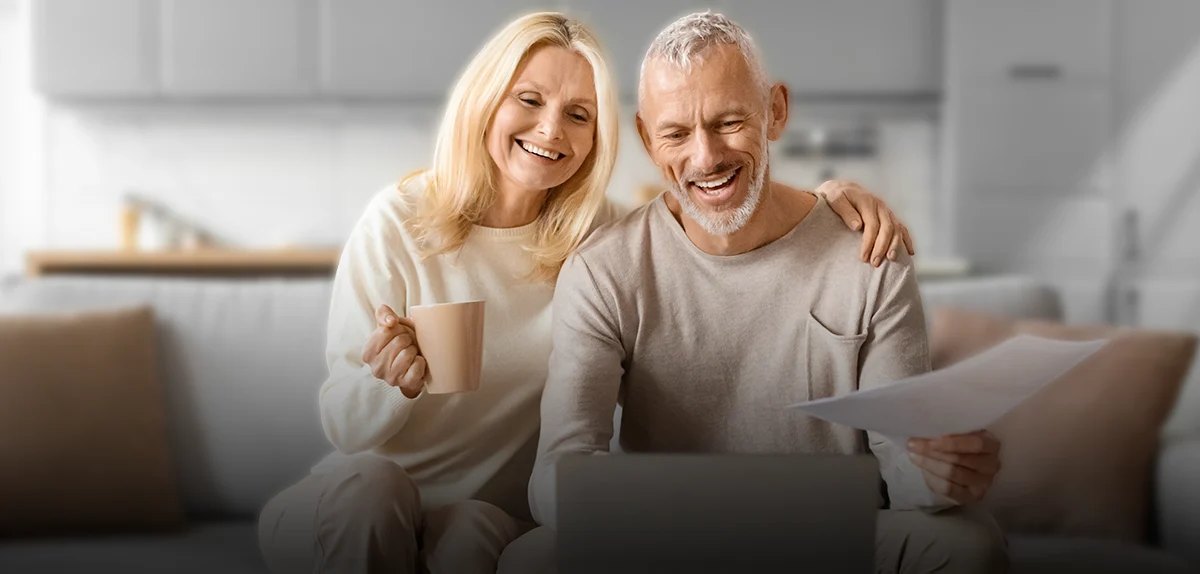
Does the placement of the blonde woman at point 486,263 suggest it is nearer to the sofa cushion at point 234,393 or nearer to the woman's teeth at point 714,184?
the woman's teeth at point 714,184

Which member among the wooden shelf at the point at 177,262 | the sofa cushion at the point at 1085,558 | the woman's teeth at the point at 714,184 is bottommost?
the sofa cushion at the point at 1085,558

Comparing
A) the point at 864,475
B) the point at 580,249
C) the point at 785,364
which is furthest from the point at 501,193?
the point at 864,475

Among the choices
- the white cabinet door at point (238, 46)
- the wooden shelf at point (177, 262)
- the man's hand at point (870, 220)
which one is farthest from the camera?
the white cabinet door at point (238, 46)

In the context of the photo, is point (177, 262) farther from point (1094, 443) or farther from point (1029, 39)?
point (1029, 39)

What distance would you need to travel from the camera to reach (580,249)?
1.52 meters

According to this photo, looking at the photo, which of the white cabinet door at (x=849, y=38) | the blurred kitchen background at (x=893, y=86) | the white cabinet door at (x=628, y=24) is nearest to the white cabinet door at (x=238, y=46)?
the blurred kitchen background at (x=893, y=86)

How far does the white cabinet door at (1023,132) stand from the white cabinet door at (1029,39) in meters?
0.07

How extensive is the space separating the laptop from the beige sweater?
388 millimetres

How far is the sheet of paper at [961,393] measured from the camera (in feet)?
3.31

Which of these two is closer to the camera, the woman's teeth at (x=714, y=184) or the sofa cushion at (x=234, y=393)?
the woman's teeth at (x=714, y=184)

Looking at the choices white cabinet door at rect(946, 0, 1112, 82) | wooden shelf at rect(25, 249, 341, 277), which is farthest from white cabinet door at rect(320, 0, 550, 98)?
white cabinet door at rect(946, 0, 1112, 82)

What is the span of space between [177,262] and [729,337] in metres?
2.95

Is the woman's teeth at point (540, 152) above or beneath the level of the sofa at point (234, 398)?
above

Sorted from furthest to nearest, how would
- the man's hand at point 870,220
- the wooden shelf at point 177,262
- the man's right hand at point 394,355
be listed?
the wooden shelf at point 177,262
the man's hand at point 870,220
the man's right hand at point 394,355
